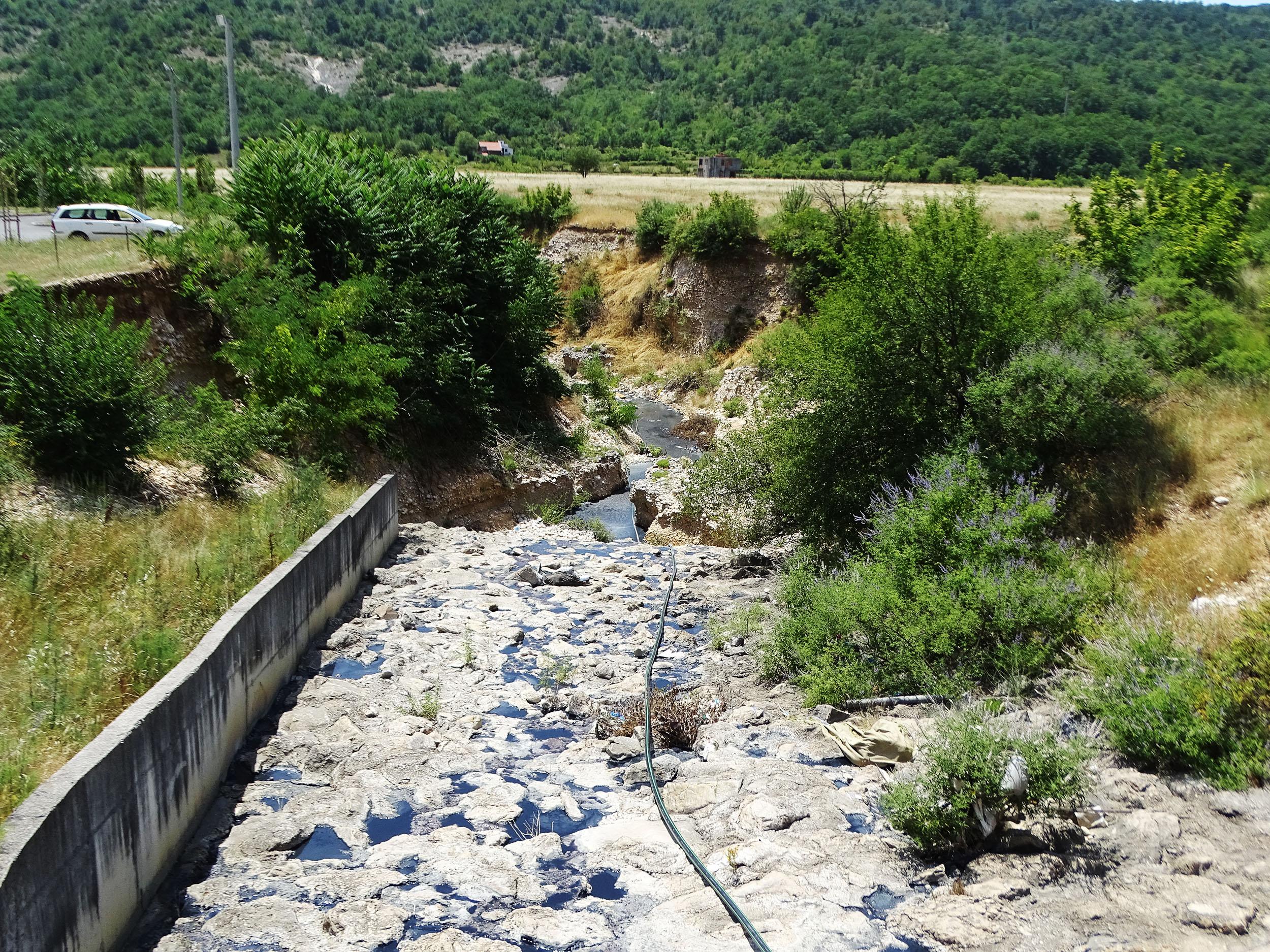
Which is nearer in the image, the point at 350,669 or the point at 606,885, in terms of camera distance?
the point at 606,885

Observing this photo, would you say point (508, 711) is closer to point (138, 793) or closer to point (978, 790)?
point (138, 793)

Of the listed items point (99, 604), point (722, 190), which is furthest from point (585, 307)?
point (99, 604)

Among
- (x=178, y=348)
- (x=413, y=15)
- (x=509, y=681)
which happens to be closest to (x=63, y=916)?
(x=509, y=681)

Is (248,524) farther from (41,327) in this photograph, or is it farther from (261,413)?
(261,413)

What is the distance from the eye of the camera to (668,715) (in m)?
9.30

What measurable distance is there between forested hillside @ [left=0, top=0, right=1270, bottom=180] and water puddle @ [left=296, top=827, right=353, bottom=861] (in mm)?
69459

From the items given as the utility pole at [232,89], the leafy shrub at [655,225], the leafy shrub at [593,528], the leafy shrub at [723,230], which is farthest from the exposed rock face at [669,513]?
the leafy shrub at [655,225]

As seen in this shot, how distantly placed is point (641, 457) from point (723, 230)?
1494cm

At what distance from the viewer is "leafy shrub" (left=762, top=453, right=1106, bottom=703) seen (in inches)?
371

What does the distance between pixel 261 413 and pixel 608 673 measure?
357 inches

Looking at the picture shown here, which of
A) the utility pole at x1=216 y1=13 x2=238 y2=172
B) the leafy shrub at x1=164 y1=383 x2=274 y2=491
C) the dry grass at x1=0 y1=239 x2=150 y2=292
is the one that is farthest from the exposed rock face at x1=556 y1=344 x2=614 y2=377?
the leafy shrub at x1=164 y1=383 x2=274 y2=491

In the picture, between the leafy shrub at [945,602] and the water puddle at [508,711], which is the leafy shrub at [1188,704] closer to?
the leafy shrub at [945,602]

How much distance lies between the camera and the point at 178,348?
61.8 ft

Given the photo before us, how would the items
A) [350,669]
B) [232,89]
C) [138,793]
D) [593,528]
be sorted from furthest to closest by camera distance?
1. [232,89]
2. [593,528]
3. [350,669]
4. [138,793]
